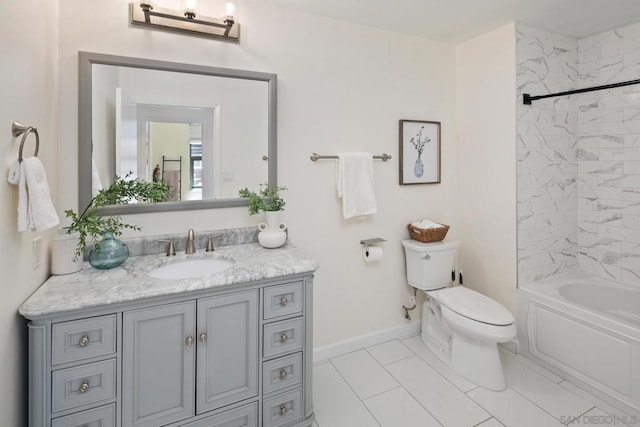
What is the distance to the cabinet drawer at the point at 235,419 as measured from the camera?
1.48 metres

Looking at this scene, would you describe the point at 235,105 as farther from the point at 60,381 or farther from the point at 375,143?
the point at 60,381

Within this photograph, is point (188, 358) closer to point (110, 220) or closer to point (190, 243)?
point (190, 243)

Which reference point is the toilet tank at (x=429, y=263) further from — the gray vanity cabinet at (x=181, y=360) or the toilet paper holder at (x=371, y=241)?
the gray vanity cabinet at (x=181, y=360)

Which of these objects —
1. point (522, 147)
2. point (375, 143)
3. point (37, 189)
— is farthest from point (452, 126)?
point (37, 189)

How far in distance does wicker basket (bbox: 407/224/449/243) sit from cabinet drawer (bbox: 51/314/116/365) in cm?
200

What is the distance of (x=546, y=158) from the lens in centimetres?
255

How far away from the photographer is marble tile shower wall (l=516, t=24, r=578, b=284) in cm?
243

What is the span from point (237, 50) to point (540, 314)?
8.65ft

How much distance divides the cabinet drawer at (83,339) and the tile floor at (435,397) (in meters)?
1.16

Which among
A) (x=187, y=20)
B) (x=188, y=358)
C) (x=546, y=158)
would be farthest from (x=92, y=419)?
(x=546, y=158)

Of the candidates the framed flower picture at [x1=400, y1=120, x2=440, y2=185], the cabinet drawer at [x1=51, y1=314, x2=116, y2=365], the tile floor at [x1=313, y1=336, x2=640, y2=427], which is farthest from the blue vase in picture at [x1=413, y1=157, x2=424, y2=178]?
the cabinet drawer at [x1=51, y1=314, x2=116, y2=365]

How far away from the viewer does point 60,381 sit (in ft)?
4.01

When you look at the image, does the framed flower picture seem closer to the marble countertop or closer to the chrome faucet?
the marble countertop

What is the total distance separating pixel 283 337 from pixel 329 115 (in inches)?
57.6
